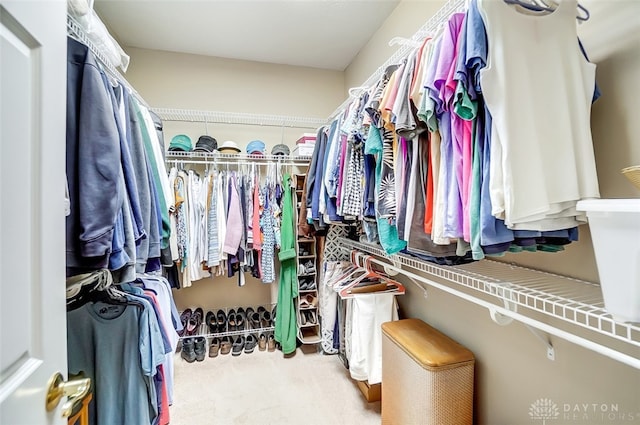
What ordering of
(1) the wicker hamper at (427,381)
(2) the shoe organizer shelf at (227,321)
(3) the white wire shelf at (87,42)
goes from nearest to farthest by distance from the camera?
1. (3) the white wire shelf at (87,42)
2. (1) the wicker hamper at (427,381)
3. (2) the shoe organizer shelf at (227,321)

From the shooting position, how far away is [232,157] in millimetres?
2434

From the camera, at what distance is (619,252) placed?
56 centimetres

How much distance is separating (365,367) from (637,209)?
151 cm

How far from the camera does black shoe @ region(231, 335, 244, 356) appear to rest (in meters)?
2.31

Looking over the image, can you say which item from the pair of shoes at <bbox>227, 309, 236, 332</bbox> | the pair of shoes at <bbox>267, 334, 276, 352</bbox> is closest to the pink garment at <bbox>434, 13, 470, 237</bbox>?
the pair of shoes at <bbox>267, 334, 276, 352</bbox>

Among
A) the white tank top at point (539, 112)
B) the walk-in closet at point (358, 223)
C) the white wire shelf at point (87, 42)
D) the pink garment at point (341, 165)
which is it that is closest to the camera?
the walk-in closet at point (358, 223)

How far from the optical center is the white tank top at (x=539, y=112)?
2.31ft

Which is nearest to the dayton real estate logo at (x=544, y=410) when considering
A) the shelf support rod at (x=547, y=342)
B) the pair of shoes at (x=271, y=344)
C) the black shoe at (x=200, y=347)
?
the shelf support rod at (x=547, y=342)

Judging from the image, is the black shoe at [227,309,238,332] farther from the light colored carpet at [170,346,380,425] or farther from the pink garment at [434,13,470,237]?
the pink garment at [434,13,470,237]

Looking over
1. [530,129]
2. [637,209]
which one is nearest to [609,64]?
[530,129]

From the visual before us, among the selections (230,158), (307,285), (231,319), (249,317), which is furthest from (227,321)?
(230,158)

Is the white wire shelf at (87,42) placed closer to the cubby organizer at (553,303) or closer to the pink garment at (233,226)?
the pink garment at (233,226)

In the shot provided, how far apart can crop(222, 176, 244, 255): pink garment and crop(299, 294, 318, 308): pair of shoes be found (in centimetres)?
75

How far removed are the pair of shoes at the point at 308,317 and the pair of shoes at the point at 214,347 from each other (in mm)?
737
